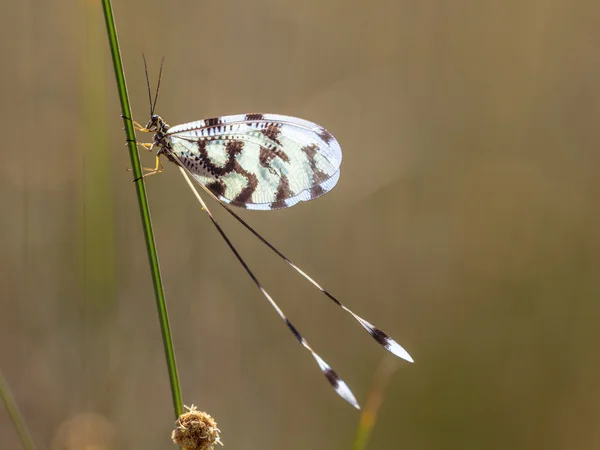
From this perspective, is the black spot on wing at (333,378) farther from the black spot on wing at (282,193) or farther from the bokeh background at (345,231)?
the bokeh background at (345,231)

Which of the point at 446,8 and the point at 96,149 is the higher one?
the point at 446,8

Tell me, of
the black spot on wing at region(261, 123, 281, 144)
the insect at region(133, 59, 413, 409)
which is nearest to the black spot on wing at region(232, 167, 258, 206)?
the insect at region(133, 59, 413, 409)

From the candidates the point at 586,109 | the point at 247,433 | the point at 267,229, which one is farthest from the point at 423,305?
the point at 586,109

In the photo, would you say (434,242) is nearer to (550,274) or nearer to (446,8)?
(550,274)

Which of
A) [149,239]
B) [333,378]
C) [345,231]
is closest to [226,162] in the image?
[149,239]

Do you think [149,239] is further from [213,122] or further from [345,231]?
[345,231]

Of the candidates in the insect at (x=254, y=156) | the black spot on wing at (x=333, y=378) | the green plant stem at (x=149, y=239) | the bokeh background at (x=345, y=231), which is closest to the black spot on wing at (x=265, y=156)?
the insect at (x=254, y=156)

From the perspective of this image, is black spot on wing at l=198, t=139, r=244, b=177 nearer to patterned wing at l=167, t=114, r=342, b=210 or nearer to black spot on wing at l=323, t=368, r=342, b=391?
patterned wing at l=167, t=114, r=342, b=210

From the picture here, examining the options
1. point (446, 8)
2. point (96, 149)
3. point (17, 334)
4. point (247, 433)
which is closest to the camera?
point (96, 149)

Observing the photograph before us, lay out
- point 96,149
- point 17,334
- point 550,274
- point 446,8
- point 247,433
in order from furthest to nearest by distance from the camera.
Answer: point 446,8 < point 550,274 < point 247,433 < point 17,334 < point 96,149
